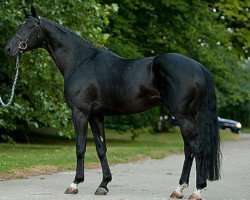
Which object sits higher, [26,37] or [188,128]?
[26,37]

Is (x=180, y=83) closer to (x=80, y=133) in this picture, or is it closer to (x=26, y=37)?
(x=80, y=133)

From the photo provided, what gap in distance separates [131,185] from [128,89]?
2.37 meters

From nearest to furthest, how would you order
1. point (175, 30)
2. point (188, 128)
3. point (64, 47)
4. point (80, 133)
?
point (188, 128) → point (80, 133) → point (64, 47) → point (175, 30)

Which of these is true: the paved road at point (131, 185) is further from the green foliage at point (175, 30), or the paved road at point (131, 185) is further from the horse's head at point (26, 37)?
the green foliage at point (175, 30)

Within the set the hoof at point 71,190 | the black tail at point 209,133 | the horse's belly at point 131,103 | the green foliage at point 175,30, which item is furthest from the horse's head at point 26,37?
the green foliage at point 175,30

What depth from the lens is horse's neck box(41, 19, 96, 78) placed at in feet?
33.7

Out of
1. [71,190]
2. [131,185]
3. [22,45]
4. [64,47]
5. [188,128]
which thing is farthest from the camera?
[131,185]

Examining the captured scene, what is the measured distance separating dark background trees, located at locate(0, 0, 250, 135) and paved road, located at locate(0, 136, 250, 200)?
20.7ft

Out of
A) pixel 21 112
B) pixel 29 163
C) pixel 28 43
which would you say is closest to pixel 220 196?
pixel 28 43

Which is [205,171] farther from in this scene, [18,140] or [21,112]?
[18,140]

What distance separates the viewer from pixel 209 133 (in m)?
9.29

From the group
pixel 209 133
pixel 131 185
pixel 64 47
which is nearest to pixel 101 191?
pixel 131 185

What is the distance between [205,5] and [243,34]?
10.6 ft

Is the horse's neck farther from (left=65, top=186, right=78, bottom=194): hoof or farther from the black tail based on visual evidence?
the black tail
